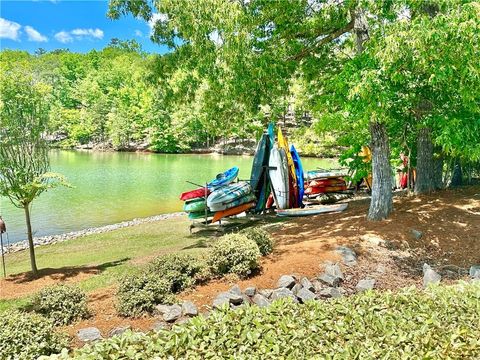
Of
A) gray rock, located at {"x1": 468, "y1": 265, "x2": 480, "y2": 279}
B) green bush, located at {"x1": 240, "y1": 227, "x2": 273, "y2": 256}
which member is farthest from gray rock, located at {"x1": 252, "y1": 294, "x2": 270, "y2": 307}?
gray rock, located at {"x1": 468, "y1": 265, "x2": 480, "y2": 279}

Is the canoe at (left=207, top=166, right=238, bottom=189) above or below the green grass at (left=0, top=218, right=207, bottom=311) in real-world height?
above

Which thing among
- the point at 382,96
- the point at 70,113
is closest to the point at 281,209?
the point at 382,96

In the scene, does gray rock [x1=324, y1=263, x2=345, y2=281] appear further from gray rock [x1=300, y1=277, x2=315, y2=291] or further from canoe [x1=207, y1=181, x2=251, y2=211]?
canoe [x1=207, y1=181, x2=251, y2=211]

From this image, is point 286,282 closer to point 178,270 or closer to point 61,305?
point 178,270

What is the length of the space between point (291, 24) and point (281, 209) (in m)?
5.94

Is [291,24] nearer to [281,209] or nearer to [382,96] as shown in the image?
[382,96]

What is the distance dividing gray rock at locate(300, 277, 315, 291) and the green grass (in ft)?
12.1

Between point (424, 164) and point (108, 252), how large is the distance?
378 inches

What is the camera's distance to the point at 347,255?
7.53m

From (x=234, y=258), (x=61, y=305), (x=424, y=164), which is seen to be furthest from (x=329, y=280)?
(x=424, y=164)

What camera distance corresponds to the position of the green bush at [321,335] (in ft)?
10.5

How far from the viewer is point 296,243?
8.46 m

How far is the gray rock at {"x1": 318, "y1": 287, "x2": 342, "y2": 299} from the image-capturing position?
20.1 ft

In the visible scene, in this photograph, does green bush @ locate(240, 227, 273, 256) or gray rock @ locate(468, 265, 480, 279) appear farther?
green bush @ locate(240, 227, 273, 256)
